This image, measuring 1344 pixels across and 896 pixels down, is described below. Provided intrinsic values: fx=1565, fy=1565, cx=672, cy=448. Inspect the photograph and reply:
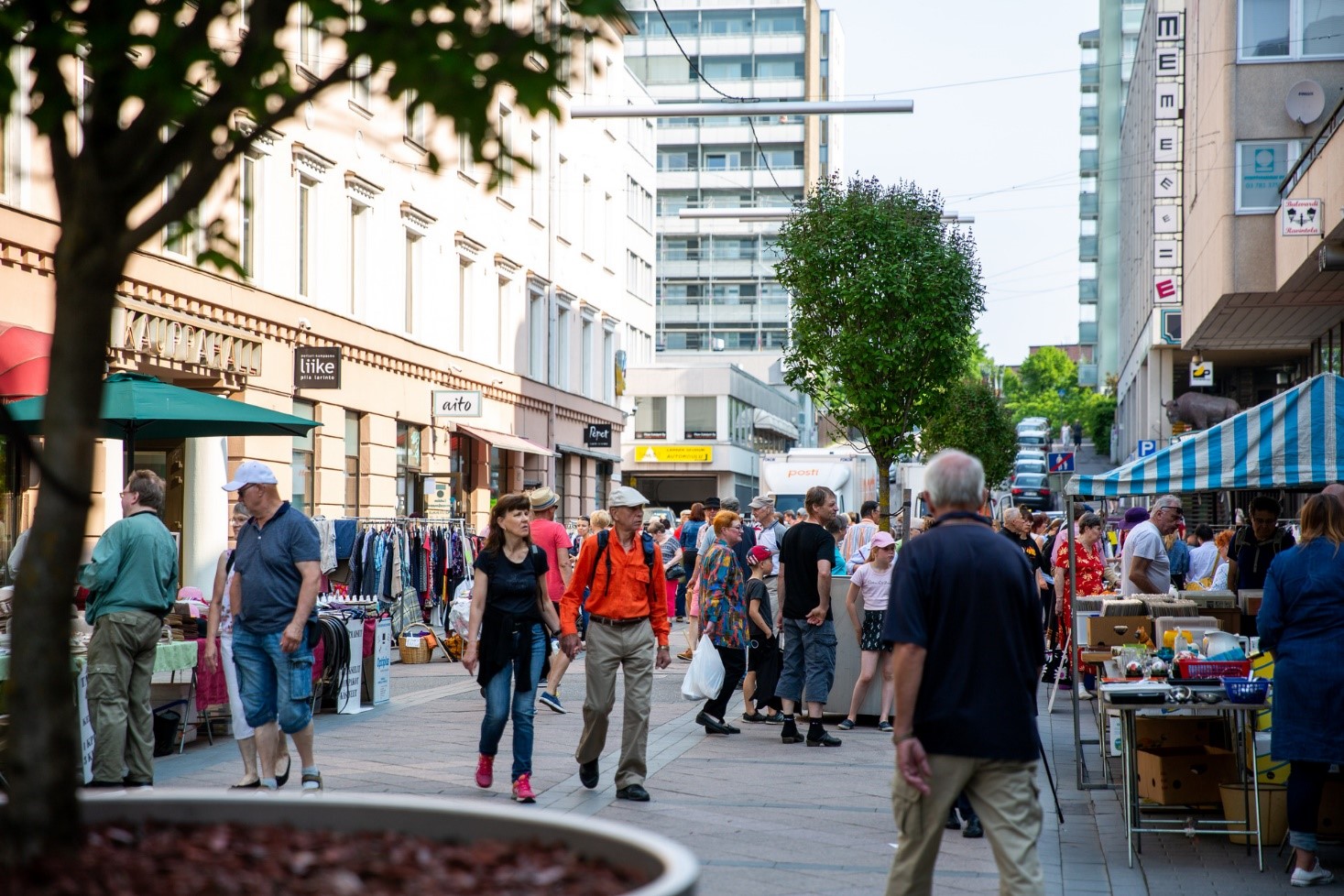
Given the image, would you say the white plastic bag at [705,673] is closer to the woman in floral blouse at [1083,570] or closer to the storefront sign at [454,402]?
the woman in floral blouse at [1083,570]

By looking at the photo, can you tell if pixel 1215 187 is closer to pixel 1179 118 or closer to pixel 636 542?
pixel 1179 118

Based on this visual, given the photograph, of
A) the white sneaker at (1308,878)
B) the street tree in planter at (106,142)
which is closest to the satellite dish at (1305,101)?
the white sneaker at (1308,878)

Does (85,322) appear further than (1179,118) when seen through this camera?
No

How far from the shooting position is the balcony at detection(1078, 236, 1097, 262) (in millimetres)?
108912

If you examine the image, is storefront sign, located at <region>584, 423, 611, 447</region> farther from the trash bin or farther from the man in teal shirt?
the trash bin

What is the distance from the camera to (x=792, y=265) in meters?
34.1

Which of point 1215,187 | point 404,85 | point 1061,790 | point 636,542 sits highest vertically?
point 1215,187

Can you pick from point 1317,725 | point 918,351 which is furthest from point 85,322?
point 918,351

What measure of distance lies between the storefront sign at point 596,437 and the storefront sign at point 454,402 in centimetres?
1166

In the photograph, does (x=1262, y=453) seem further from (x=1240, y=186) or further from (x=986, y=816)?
(x=1240, y=186)

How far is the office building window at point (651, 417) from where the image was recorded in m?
64.9

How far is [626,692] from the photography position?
9852 millimetres

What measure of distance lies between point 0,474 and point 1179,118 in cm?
3286

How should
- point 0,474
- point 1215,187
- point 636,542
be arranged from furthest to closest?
point 1215,187 < point 0,474 < point 636,542
